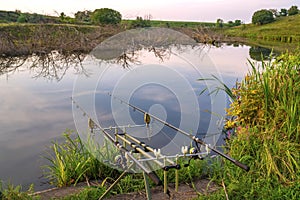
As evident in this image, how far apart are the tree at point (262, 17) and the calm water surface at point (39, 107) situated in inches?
1703

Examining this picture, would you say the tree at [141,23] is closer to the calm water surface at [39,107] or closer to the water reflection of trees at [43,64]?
the water reflection of trees at [43,64]

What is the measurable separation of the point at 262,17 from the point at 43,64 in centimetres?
4677

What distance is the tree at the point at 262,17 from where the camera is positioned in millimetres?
51562

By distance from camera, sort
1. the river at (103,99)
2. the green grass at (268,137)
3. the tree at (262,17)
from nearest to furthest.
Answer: the river at (103,99) → the green grass at (268,137) → the tree at (262,17)

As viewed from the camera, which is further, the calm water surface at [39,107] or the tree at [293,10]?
the tree at [293,10]

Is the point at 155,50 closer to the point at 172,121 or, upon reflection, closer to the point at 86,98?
the point at 172,121

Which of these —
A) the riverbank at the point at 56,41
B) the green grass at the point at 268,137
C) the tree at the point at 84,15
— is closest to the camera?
the green grass at the point at 268,137

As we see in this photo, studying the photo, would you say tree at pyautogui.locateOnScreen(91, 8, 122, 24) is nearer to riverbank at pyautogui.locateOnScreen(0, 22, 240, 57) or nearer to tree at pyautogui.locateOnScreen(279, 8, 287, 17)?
riverbank at pyautogui.locateOnScreen(0, 22, 240, 57)

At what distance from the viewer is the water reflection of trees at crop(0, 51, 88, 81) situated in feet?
37.7

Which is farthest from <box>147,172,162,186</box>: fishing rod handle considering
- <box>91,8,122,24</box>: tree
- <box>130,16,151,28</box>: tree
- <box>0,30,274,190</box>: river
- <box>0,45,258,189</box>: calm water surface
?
<box>91,8,122,24</box>: tree

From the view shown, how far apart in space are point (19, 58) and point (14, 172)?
39.6 feet

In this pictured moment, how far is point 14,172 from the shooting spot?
477cm

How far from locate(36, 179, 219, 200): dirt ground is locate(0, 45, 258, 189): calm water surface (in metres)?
0.86

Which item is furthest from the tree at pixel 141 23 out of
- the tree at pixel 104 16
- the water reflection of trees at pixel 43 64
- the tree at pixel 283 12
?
the tree at pixel 283 12
